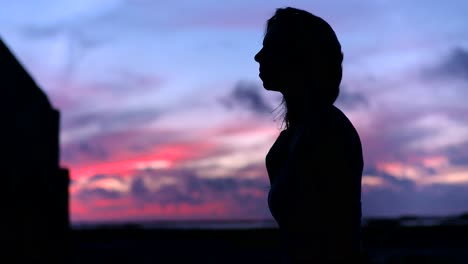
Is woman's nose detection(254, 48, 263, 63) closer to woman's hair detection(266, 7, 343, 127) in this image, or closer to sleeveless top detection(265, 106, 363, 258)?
woman's hair detection(266, 7, 343, 127)

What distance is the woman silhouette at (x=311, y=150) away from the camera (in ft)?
5.99

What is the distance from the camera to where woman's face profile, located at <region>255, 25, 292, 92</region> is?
6.72 feet

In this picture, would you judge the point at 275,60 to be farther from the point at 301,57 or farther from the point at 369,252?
the point at 369,252

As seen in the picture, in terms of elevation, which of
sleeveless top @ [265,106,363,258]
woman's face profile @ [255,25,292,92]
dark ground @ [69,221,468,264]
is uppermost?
dark ground @ [69,221,468,264]

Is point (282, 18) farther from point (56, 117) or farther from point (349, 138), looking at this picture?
point (56, 117)

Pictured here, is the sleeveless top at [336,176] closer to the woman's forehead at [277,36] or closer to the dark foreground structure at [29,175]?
the woman's forehead at [277,36]

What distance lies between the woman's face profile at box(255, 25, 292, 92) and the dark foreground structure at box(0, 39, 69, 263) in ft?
37.4

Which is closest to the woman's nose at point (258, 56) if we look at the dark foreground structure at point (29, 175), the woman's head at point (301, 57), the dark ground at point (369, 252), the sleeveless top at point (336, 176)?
the woman's head at point (301, 57)

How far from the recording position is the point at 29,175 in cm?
1296

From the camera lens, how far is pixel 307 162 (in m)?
1.86

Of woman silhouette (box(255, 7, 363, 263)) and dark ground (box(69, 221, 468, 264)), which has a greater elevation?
dark ground (box(69, 221, 468, 264))

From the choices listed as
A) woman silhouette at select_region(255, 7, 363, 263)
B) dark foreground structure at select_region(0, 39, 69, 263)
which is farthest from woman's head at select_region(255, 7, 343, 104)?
dark foreground structure at select_region(0, 39, 69, 263)

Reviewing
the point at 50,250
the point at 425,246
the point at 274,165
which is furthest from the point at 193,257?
the point at 274,165

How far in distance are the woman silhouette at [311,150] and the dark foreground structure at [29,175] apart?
11443 mm
